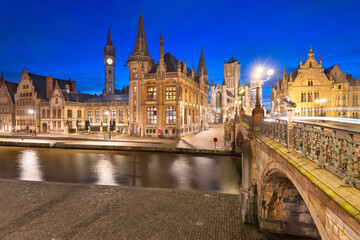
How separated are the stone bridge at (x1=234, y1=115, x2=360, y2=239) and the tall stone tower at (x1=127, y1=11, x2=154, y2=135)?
104 feet

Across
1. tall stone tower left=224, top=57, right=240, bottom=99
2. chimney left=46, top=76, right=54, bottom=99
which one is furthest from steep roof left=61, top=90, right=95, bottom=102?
tall stone tower left=224, top=57, right=240, bottom=99

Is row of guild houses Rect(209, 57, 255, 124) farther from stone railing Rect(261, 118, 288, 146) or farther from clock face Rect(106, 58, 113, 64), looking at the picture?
stone railing Rect(261, 118, 288, 146)

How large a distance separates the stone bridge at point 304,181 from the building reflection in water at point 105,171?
11271 millimetres

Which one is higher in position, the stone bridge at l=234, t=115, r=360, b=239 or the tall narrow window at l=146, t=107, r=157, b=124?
the tall narrow window at l=146, t=107, r=157, b=124

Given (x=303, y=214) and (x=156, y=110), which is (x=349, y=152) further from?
(x=156, y=110)

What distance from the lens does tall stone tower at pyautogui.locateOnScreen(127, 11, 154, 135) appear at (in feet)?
132

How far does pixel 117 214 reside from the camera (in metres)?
10.6

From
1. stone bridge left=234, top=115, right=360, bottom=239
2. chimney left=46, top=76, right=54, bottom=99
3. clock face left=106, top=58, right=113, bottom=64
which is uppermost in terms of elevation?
clock face left=106, top=58, right=113, bottom=64

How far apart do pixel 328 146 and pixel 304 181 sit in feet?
3.23

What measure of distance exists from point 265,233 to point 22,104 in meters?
63.9

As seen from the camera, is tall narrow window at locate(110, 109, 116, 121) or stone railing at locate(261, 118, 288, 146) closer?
stone railing at locate(261, 118, 288, 146)

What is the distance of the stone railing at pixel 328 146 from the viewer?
3436mm

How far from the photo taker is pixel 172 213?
422 inches

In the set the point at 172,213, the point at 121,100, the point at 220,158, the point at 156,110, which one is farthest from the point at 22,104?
the point at 172,213
